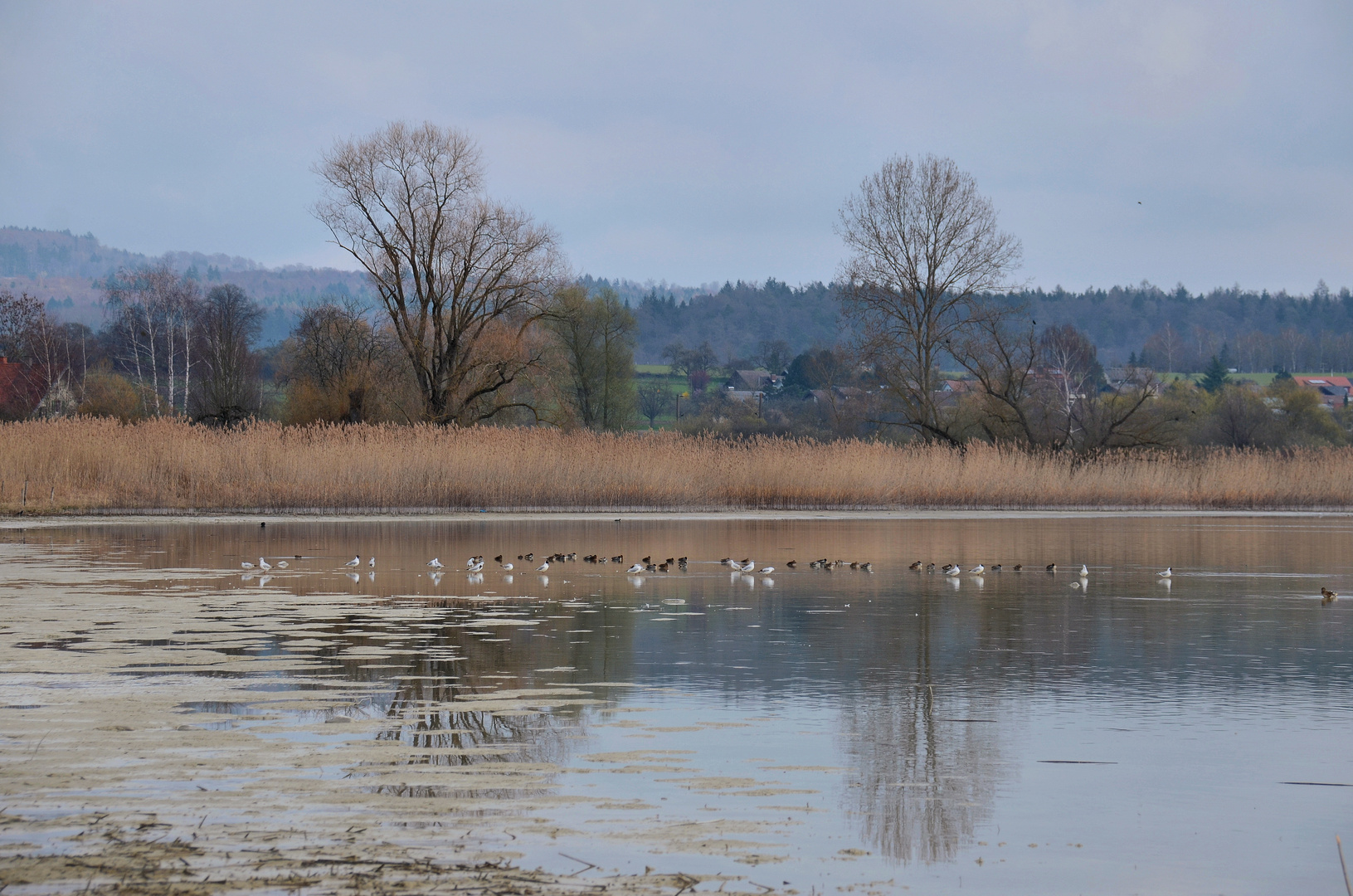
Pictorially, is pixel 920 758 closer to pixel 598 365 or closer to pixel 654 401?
pixel 598 365

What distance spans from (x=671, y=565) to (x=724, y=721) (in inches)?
331

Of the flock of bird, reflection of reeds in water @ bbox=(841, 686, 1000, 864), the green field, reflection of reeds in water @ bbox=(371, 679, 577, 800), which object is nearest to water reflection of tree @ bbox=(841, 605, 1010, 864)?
reflection of reeds in water @ bbox=(841, 686, 1000, 864)

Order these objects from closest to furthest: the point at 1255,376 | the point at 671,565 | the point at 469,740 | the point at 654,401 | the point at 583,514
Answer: the point at 469,740 < the point at 671,565 < the point at 583,514 < the point at 654,401 < the point at 1255,376

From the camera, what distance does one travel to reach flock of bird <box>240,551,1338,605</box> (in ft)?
43.9

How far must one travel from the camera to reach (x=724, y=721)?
19.8 feet

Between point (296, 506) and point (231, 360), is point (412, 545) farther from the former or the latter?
point (231, 360)

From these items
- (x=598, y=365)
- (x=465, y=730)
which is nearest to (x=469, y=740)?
(x=465, y=730)

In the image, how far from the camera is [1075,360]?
7938cm

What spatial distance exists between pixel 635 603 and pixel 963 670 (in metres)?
3.94

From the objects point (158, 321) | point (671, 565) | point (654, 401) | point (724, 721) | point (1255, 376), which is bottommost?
point (671, 565)

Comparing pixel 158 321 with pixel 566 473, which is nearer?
pixel 566 473

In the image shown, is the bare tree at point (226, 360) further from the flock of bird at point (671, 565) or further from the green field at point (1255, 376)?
the green field at point (1255, 376)

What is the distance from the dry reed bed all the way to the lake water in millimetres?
11452

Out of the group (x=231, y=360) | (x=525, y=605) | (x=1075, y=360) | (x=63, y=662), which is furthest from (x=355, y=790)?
(x=1075, y=360)
